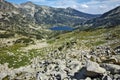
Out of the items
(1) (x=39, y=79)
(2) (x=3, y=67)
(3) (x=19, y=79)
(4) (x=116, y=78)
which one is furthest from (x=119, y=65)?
(2) (x=3, y=67)

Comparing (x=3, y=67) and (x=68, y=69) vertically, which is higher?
(x=68, y=69)

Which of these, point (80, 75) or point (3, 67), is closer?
point (80, 75)

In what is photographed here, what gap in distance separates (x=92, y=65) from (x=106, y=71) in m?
1.49

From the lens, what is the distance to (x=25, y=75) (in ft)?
115

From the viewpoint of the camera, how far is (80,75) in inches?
1033

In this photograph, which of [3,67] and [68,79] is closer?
[68,79]

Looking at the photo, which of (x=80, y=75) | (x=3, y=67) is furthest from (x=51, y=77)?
(x=3, y=67)

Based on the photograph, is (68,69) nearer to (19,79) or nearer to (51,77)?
(51,77)

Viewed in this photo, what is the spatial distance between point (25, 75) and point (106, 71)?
13.5 meters

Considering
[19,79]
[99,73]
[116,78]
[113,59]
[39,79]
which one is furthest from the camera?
[19,79]

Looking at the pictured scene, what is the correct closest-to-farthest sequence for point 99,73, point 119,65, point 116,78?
point 116,78, point 99,73, point 119,65

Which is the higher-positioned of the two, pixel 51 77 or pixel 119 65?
pixel 119 65

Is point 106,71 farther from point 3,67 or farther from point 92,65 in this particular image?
point 3,67

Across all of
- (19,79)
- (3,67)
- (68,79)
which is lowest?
(3,67)
